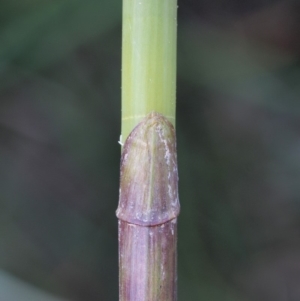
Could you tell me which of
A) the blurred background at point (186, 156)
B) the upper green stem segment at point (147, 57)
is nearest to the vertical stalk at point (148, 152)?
the upper green stem segment at point (147, 57)

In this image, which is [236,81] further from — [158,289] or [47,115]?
[158,289]

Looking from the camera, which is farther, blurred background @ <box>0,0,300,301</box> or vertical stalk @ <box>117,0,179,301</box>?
blurred background @ <box>0,0,300,301</box>

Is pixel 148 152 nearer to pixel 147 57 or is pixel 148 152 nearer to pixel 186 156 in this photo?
pixel 147 57

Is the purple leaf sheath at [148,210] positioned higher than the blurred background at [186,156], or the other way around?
the blurred background at [186,156]

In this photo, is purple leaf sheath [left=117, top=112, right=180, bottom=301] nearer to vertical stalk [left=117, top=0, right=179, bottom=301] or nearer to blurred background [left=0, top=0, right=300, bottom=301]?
vertical stalk [left=117, top=0, right=179, bottom=301]

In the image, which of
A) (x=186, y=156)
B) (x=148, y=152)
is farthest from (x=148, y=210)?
(x=186, y=156)

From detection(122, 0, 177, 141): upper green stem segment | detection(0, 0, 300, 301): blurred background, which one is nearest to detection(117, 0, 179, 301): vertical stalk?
detection(122, 0, 177, 141): upper green stem segment

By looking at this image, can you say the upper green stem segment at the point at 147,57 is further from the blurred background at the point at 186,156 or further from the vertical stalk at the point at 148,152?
the blurred background at the point at 186,156

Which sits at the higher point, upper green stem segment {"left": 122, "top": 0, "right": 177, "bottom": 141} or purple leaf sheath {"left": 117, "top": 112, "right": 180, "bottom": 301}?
upper green stem segment {"left": 122, "top": 0, "right": 177, "bottom": 141}

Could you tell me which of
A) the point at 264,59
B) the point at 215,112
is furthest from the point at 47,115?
the point at 264,59
